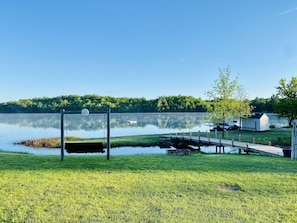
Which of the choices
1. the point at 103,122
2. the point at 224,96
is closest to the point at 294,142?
the point at 224,96

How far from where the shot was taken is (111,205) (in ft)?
13.9

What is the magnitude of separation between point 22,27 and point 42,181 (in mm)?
25329

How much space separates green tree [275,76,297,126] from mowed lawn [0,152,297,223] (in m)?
21.6

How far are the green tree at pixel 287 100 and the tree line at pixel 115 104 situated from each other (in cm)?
4371

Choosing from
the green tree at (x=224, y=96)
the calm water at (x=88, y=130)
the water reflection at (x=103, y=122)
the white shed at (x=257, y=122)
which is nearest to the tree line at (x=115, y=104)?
the water reflection at (x=103, y=122)

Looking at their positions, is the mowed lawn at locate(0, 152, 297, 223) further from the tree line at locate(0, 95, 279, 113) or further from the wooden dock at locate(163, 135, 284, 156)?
the tree line at locate(0, 95, 279, 113)

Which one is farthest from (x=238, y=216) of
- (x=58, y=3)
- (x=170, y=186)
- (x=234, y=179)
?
(x=58, y=3)

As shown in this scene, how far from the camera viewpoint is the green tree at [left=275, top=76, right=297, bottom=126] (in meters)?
25.3

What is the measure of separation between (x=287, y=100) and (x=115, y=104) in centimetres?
8002

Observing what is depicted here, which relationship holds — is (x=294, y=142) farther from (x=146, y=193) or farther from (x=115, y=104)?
(x=115, y=104)

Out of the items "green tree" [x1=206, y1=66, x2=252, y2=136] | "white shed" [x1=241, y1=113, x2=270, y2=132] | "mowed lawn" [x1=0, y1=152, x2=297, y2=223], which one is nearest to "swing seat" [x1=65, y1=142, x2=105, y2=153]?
"mowed lawn" [x1=0, y1=152, x2=297, y2=223]

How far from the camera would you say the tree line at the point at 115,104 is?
257 ft

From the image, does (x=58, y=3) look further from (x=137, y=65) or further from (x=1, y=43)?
(x=137, y=65)

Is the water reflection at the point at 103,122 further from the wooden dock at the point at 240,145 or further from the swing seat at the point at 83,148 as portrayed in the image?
the swing seat at the point at 83,148
